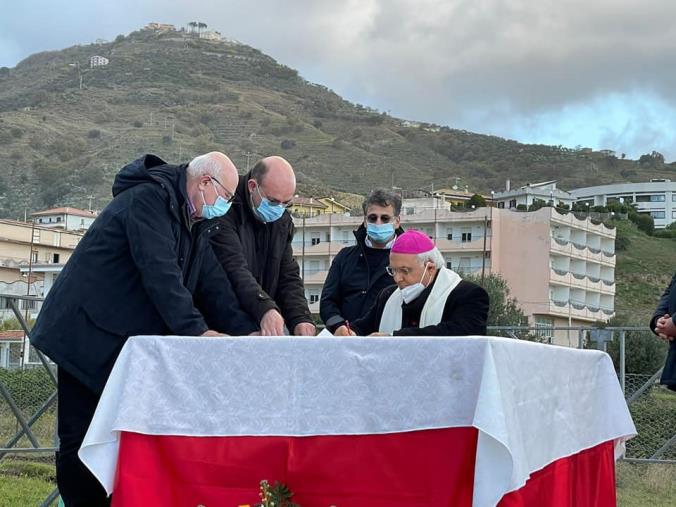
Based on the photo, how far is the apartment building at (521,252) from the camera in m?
80.7

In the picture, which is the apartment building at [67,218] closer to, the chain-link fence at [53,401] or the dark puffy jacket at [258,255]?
the chain-link fence at [53,401]

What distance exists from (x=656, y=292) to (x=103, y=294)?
91170 millimetres

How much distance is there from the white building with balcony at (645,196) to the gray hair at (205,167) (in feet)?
438

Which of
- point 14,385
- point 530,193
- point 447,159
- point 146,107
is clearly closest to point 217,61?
point 146,107

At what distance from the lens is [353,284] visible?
602cm

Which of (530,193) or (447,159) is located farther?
(447,159)

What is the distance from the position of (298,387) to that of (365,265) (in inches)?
115

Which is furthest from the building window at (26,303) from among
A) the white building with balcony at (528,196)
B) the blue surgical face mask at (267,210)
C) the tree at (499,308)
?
the white building with balcony at (528,196)

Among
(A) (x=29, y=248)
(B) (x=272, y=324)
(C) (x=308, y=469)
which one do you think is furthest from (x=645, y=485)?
(A) (x=29, y=248)

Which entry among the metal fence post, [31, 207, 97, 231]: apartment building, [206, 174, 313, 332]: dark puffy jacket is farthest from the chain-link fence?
[31, 207, 97, 231]: apartment building

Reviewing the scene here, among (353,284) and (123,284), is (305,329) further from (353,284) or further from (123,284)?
(123,284)

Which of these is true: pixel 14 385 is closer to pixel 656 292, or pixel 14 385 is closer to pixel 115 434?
pixel 115 434

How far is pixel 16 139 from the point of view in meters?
128

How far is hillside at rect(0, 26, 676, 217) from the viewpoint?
11881 cm
